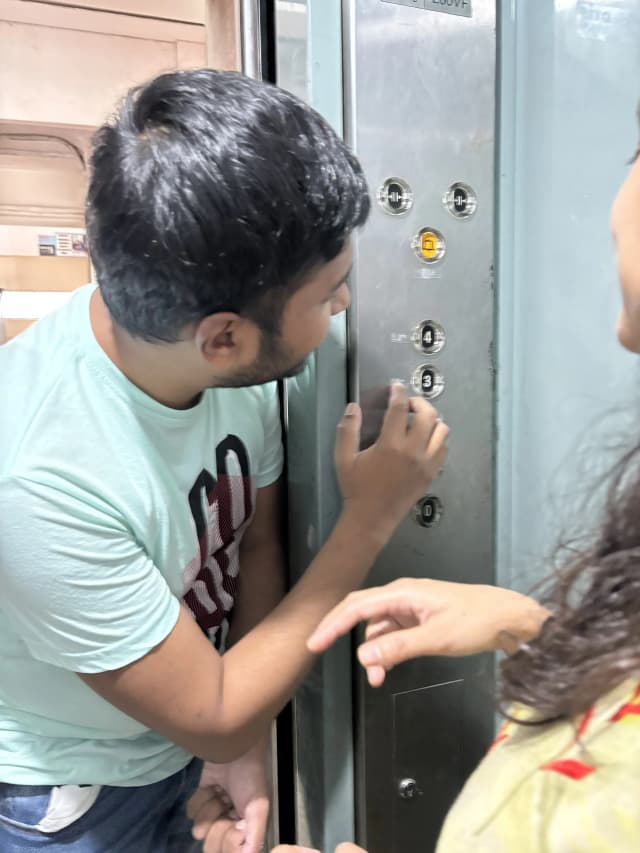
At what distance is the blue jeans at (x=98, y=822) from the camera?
713 mm

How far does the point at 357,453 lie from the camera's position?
0.65 metres

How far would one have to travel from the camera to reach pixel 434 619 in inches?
22.0

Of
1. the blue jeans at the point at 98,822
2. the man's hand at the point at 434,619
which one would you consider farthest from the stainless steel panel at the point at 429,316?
the blue jeans at the point at 98,822

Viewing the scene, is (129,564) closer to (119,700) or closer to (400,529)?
(119,700)

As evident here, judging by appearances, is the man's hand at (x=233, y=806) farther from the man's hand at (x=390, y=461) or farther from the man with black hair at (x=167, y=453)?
the man's hand at (x=390, y=461)

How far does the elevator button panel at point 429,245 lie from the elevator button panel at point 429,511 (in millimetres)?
224

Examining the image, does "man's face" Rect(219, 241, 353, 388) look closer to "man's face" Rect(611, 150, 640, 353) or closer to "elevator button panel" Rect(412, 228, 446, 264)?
"elevator button panel" Rect(412, 228, 446, 264)

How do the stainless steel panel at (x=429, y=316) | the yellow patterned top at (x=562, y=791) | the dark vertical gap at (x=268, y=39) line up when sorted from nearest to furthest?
the yellow patterned top at (x=562, y=791) → the stainless steel panel at (x=429, y=316) → the dark vertical gap at (x=268, y=39)

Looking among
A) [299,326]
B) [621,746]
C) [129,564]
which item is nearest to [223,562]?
[129,564]

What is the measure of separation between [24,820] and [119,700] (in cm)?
24

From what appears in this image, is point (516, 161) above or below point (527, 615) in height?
above

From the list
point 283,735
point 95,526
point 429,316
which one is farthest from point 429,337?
point 283,735

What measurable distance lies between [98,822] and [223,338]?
0.52 metres

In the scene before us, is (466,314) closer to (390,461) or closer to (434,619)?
→ (390,461)
